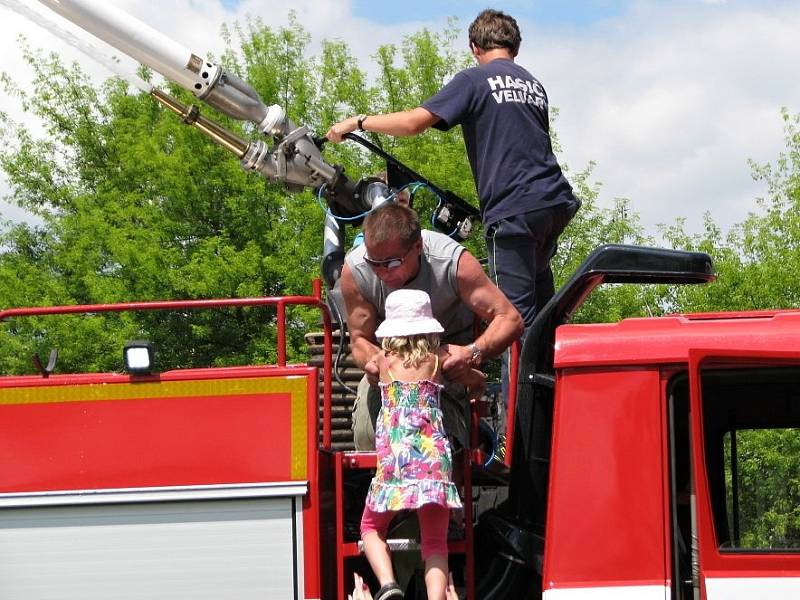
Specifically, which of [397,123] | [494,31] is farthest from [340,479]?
[494,31]

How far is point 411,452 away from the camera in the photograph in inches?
152

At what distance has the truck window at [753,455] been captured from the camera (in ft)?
11.6

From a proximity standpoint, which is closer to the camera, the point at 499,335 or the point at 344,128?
the point at 499,335

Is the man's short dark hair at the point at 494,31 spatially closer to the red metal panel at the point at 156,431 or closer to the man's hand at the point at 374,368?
the man's hand at the point at 374,368

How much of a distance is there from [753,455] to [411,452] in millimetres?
1114

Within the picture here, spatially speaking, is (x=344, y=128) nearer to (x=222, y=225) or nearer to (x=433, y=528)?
(x=433, y=528)

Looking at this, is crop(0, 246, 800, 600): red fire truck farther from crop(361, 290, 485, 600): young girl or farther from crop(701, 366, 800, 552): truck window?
crop(361, 290, 485, 600): young girl

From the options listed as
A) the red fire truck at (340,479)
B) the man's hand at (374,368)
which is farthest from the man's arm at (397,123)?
the man's hand at (374,368)

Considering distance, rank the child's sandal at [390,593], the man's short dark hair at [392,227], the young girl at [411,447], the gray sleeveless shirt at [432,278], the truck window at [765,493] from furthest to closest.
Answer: the gray sleeveless shirt at [432,278] → the man's short dark hair at [392,227] → the young girl at [411,447] → the child's sandal at [390,593] → the truck window at [765,493]

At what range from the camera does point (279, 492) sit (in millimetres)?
3848

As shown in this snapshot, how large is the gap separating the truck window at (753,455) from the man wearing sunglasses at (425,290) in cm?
82

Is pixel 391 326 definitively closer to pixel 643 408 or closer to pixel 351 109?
pixel 643 408

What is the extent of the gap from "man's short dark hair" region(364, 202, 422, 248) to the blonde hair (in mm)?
340

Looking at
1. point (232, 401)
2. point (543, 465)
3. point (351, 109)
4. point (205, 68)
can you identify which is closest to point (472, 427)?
point (543, 465)
